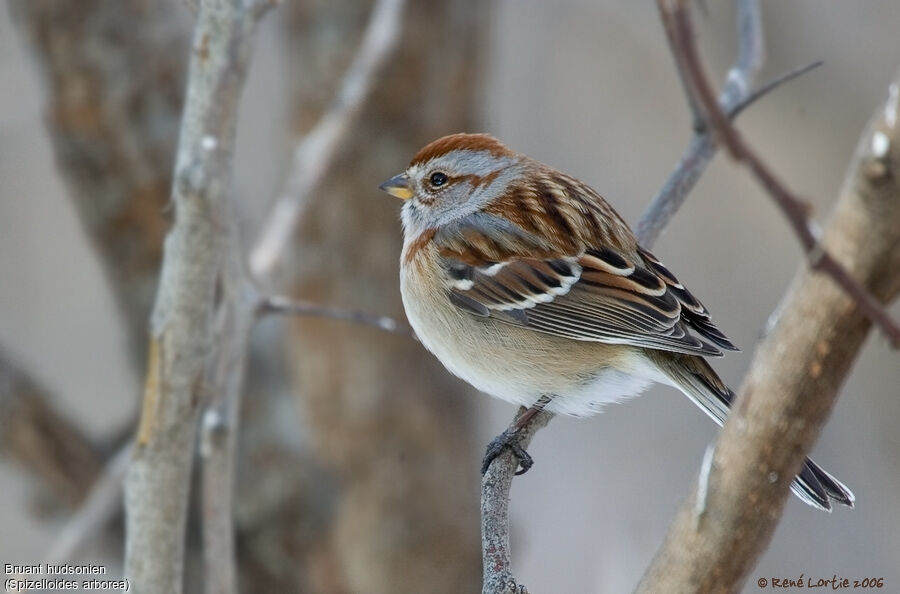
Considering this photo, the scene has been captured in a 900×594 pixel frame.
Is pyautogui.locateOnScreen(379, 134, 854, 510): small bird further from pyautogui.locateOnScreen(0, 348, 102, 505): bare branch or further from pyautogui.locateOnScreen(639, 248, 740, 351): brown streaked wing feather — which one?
pyautogui.locateOnScreen(0, 348, 102, 505): bare branch

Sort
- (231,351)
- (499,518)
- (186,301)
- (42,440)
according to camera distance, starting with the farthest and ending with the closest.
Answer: (42,440), (231,351), (186,301), (499,518)

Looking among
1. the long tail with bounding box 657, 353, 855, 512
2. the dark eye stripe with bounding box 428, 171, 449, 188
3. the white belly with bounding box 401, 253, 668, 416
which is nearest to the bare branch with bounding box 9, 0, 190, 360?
the dark eye stripe with bounding box 428, 171, 449, 188

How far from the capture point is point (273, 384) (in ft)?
14.0

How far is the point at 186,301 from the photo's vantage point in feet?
7.63

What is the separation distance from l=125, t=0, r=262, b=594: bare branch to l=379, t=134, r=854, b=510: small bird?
769mm

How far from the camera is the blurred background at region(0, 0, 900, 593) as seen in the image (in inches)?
147

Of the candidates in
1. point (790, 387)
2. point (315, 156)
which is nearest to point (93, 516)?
point (315, 156)

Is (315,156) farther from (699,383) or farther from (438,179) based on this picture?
(699,383)

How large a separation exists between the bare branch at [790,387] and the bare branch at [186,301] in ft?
4.01

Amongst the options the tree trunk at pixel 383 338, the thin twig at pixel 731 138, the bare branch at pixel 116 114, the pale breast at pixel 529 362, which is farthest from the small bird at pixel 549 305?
the thin twig at pixel 731 138

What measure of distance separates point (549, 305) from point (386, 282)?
5.55 feet

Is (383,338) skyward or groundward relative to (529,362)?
groundward

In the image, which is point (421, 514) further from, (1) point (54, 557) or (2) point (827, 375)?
(2) point (827, 375)

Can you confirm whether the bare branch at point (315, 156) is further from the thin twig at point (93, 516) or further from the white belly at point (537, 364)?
the thin twig at point (93, 516)
